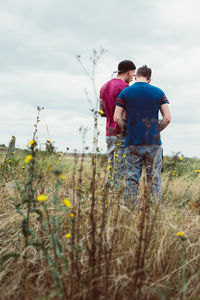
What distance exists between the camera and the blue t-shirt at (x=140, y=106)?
3.42 meters

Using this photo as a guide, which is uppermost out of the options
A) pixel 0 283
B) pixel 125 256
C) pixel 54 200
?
pixel 54 200

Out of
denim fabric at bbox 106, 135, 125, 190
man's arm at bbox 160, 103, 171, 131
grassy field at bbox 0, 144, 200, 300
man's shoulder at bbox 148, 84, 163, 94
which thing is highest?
man's shoulder at bbox 148, 84, 163, 94

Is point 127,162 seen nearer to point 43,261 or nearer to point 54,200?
point 43,261

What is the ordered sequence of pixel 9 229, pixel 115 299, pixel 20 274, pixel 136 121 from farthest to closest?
pixel 136 121
pixel 9 229
pixel 20 274
pixel 115 299

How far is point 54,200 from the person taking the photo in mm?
1587

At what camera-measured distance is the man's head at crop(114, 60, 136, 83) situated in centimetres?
406

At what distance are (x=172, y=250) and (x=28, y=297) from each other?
1.17m

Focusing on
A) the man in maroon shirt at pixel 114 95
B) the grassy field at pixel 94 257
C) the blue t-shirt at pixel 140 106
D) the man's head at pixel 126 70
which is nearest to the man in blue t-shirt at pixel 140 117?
the blue t-shirt at pixel 140 106

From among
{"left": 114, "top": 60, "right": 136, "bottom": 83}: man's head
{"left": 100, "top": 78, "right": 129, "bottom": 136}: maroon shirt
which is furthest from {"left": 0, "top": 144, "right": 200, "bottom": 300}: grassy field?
{"left": 114, "top": 60, "right": 136, "bottom": 83}: man's head

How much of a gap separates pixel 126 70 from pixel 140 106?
0.92 metres

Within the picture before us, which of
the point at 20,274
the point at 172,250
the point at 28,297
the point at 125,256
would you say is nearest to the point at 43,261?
the point at 20,274

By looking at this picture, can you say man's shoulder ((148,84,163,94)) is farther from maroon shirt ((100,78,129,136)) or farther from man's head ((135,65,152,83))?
maroon shirt ((100,78,129,136))

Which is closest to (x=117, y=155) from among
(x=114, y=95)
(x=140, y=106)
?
(x=140, y=106)

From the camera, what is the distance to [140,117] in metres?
3.46
